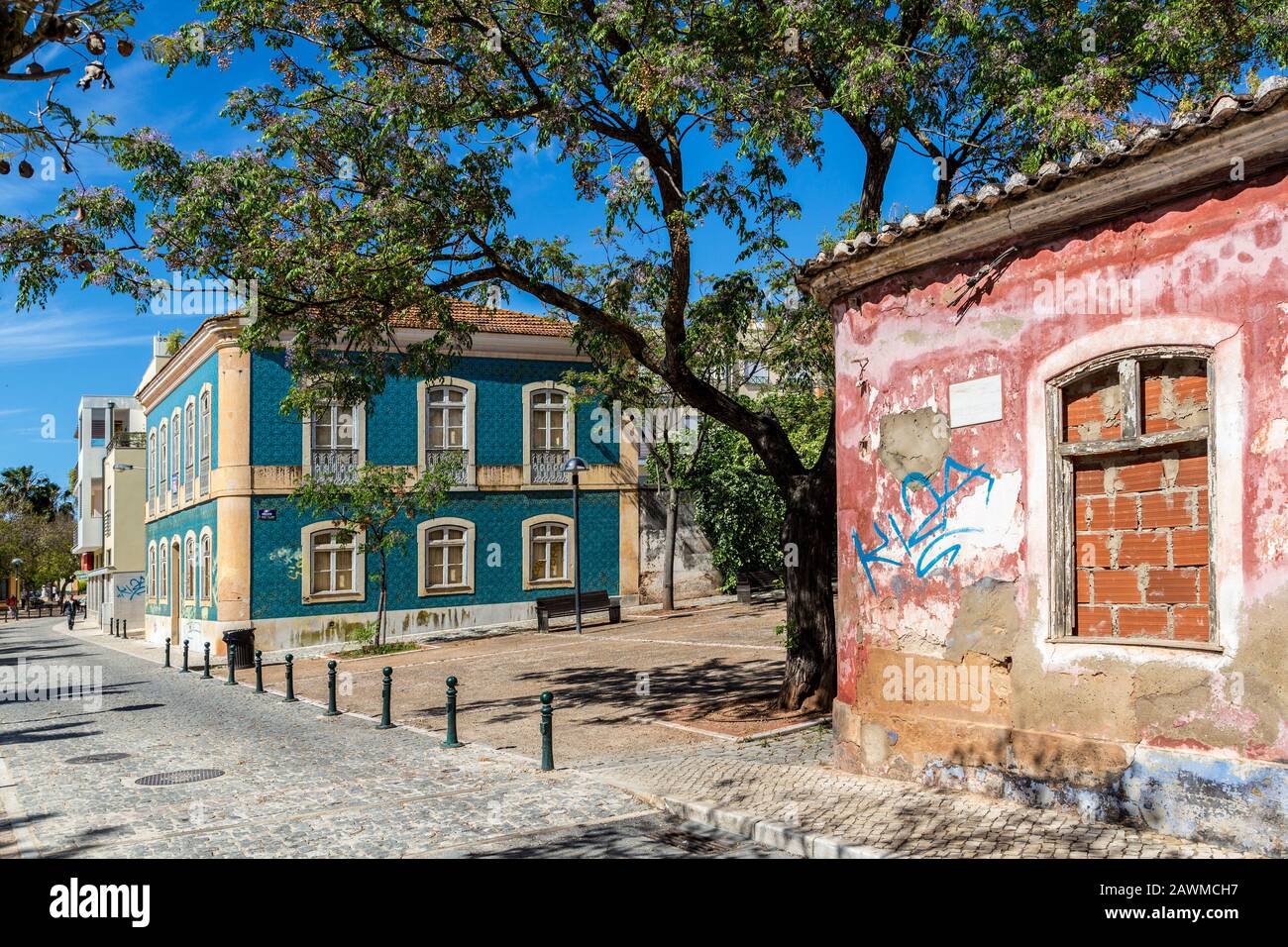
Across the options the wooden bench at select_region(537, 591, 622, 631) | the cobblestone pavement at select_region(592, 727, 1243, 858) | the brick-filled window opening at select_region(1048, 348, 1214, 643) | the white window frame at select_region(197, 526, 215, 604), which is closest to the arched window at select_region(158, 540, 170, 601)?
the white window frame at select_region(197, 526, 215, 604)

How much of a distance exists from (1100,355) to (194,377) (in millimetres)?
26314

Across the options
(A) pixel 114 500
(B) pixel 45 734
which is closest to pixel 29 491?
(A) pixel 114 500

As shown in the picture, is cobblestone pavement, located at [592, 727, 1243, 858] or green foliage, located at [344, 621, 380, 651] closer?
cobblestone pavement, located at [592, 727, 1243, 858]

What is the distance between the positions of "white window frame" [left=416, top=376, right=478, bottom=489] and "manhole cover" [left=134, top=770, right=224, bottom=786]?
53.6ft

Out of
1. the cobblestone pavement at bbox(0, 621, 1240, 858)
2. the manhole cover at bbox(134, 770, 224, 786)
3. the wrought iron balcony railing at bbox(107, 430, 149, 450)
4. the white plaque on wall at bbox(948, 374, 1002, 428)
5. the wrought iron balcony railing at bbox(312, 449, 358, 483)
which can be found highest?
the wrought iron balcony railing at bbox(107, 430, 149, 450)

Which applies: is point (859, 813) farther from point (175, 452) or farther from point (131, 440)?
point (131, 440)

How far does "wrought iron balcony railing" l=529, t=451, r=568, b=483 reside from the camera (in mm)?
28156

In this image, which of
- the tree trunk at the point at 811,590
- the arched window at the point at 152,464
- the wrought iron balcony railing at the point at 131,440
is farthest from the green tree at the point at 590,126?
the wrought iron balcony railing at the point at 131,440

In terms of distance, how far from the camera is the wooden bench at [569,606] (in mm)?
25609

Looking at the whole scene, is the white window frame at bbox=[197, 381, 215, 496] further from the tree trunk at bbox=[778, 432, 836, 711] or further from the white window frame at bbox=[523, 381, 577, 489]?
the tree trunk at bbox=[778, 432, 836, 711]

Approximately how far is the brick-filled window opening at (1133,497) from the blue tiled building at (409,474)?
17859mm

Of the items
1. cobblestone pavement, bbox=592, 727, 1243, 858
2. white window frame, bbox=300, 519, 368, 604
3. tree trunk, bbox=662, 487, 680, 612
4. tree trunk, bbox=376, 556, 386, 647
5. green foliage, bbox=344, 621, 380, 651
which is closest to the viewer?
cobblestone pavement, bbox=592, 727, 1243, 858

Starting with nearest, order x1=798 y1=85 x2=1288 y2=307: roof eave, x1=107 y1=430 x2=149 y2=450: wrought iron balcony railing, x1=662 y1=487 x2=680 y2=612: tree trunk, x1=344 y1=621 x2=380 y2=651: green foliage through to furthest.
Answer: x1=798 y1=85 x2=1288 y2=307: roof eave < x1=344 y1=621 x2=380 y2=651: green foliage < x1=662 y1=487 x2=680 y2=612: tree trunk < x1=107 y1=430 x2=149 y2=450: wrought iron balcony railing

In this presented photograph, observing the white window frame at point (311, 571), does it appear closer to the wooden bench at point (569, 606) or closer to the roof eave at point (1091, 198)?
the wooden bench at point (569, 606)
